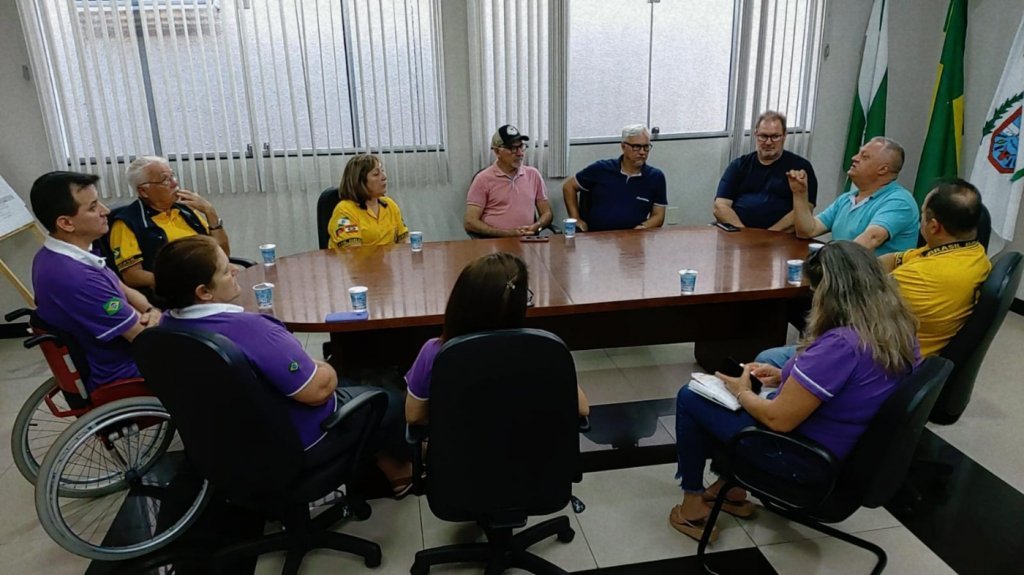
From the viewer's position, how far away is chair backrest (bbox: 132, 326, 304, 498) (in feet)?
5.13

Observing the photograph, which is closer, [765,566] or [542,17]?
[765,566]

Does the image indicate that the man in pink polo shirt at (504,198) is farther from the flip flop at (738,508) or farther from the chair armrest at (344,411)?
the chair armrest at (344,411)

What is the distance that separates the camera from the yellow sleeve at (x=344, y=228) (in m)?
3.32

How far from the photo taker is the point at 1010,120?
408cm

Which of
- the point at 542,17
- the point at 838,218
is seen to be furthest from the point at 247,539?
the point at 542,17

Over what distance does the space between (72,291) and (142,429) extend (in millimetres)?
525

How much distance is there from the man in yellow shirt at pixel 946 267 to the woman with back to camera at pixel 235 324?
2.03m

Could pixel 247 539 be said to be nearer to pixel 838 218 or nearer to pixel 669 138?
pixel 838 218

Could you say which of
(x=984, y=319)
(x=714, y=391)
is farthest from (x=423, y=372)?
(x=984, y=319)

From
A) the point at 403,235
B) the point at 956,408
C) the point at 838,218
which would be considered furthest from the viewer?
the point at 403,235

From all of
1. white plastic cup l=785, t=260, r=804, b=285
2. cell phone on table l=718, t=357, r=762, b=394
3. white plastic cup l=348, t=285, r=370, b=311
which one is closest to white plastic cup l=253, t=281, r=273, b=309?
white plastic cup l=348, t=285, r=370, b=311

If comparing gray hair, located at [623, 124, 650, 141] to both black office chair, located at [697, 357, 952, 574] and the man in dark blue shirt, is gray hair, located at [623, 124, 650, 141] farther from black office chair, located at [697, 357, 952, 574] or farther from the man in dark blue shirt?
black office chair, located at [697, 357, 952, 574]

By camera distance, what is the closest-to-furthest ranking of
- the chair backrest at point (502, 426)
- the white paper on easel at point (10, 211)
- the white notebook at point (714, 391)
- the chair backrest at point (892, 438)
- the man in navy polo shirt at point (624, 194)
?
the chair backrest at point (502, 426) → the chair backrest at point (892, 438) → the white notebook at point (714, 391) → the white paper on easel at point (10, 211) → the man in navy polo shirt at point (624, 194)

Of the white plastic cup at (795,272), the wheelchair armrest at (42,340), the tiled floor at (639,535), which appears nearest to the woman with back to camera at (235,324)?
the tiled floor at (639,535)
